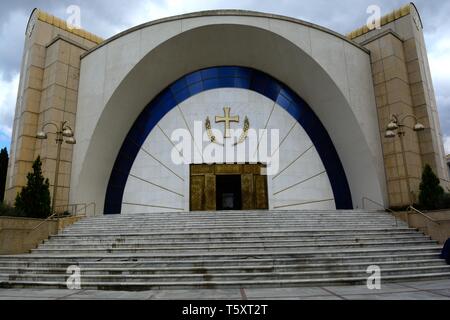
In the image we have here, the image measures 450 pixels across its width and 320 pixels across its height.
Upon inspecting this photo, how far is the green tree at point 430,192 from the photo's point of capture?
11.8 m

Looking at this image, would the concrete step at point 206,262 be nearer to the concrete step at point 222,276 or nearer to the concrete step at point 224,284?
the concrete step at point 222,276

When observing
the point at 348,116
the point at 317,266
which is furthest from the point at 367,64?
the point at 317,266

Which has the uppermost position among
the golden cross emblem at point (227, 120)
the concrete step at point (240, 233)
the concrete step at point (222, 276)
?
the golden cross emblem at point (227, 120)

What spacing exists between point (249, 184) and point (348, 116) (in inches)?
245

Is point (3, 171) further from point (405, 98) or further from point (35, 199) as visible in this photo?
point (405, 98)

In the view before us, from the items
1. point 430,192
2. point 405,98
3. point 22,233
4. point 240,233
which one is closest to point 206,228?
point 240,233

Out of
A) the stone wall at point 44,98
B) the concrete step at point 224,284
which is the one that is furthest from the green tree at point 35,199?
the concrete step at point 224,284

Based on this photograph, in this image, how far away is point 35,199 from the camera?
11867 mm

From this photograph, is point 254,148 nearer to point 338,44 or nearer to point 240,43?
point 240,43

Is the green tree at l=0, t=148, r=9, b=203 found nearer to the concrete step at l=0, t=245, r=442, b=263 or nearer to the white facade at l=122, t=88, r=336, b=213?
the white facade at l=122, t=88, r=336, b=213

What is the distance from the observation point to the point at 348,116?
658 inches

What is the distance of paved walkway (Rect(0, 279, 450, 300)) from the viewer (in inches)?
183

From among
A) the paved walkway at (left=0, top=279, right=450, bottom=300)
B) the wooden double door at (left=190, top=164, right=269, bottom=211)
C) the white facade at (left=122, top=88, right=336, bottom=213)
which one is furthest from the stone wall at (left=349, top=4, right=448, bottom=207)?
the paved walkway at (left=0, top=279, right=450, bottom=300)

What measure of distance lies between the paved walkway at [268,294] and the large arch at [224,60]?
35.4 feet
